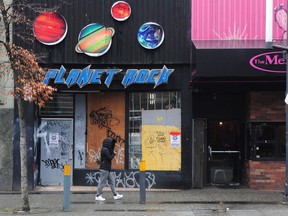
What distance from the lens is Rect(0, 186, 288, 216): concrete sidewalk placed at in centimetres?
1075

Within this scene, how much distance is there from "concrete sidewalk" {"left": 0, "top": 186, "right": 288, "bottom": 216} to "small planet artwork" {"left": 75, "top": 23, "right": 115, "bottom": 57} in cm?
414

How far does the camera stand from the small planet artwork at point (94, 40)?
45.5 feet

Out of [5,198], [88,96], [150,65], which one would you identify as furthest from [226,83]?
[5,198]

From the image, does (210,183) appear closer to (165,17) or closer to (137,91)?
(137,91)

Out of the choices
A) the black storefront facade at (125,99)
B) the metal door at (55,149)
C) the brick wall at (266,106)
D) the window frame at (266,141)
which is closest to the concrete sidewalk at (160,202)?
the metal door at (55,149)

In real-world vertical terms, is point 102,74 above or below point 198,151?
above

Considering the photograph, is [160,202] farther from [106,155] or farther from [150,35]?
[150,35]

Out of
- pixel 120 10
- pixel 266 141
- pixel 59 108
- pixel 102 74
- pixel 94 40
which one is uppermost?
pixel 120 10

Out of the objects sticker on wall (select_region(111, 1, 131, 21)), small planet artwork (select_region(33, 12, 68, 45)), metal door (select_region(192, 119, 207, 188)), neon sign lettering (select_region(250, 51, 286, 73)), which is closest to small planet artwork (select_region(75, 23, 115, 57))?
sticker on wall (select_region(111, 1, 131, 21))

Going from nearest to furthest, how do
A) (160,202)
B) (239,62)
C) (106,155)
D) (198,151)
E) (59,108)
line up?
(160,202)
(106,155)
(239,62)
(198,151)
(59,108)

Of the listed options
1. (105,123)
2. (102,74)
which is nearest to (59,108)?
(105,123)

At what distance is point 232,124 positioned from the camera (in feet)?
48.8

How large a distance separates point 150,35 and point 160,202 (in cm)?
501

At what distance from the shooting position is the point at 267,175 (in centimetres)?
1383
